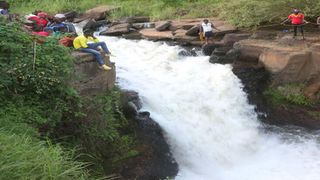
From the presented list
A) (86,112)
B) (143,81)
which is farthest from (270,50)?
(86,112)

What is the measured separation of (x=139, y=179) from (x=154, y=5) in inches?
571

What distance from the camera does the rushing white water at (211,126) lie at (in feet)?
32.2

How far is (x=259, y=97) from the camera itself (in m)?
12.5

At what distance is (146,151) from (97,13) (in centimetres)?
1415

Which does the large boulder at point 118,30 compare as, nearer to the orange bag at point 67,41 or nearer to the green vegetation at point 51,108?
the orange bag at point 67,41

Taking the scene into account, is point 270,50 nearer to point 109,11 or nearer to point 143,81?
point 143,81

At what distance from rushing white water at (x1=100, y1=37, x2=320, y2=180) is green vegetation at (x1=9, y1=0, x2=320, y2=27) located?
339 centimetres

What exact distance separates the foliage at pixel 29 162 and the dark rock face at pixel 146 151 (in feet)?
10.0

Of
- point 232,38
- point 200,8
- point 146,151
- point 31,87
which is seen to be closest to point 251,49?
point 232,38

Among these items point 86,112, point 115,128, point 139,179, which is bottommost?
point 139,179

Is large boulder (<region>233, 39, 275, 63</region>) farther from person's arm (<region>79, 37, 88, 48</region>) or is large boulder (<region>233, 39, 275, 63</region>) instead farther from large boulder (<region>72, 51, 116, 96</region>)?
person's arm (<region>79, 37, 88, 48</region>)

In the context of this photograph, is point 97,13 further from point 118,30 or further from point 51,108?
point 51,108

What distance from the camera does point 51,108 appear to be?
303 inches

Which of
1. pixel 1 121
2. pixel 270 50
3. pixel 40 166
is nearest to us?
pixel 40 166
